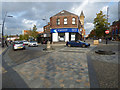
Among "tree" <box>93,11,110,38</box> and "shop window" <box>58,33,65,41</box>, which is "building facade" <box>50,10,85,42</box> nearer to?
"shop window" <box>58,33,65,41</box>

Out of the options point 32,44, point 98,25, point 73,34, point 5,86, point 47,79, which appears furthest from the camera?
point 98,25

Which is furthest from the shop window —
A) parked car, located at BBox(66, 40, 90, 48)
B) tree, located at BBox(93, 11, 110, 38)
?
tree, located at BBox(93, 11, 110, 38)

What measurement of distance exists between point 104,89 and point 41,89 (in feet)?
6.90

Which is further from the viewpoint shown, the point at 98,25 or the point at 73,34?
the point at 98,25

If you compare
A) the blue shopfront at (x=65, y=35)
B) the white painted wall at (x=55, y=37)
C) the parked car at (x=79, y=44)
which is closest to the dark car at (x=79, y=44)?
the parked car at (x=79, y=44)

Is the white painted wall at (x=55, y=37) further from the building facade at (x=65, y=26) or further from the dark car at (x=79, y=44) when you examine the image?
the dark car at (x=79, y=44)

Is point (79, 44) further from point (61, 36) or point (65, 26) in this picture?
point (65, 26)

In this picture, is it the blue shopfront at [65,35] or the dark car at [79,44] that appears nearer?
the dark car at [79,44]

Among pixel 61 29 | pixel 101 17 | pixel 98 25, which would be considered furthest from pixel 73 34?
pixel 101 17

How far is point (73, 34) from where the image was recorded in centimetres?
2567

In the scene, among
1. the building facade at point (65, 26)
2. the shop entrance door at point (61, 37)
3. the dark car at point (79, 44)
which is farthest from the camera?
the shop entrance door at point (61, 37)

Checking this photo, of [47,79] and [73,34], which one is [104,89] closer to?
[47,79]

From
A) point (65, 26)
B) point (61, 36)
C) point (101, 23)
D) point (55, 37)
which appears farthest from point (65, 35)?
point (101, 23)

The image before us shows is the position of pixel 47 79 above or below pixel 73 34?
below
